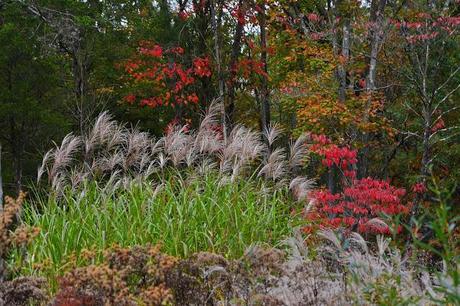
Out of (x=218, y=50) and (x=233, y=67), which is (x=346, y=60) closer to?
(x=218, y=50)

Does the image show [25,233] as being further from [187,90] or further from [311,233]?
[187,90]

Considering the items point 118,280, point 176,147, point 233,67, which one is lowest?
point 118,280

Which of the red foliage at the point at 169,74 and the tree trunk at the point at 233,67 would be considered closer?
the red foliage at the point at 169,74

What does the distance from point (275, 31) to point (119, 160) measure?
1169 cm

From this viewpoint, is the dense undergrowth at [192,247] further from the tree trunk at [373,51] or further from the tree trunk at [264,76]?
the tree trunk at [264,76]

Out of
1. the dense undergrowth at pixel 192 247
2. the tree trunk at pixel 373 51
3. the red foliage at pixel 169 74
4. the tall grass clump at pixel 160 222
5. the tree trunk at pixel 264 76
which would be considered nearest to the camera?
the dense undergrowth at pixel 192 247

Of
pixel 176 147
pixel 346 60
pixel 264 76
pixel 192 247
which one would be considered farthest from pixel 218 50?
pixel 192 247

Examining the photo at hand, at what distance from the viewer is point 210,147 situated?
7.46m

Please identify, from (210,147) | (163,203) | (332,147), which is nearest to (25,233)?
(163,203)

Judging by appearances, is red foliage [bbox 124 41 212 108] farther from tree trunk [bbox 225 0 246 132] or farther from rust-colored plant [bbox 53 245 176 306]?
rust-colored plant [bbox 53 245 176 306]

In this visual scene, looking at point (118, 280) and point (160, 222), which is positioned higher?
point (118, 280)

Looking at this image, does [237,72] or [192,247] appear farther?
[237,72]

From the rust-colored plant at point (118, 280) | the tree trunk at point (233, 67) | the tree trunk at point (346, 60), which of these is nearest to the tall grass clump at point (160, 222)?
the rust-colored plant at point (118, 280)

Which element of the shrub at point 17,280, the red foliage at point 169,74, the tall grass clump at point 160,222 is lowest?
the tall grass clump at point 160,222
